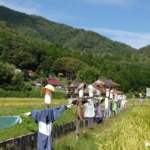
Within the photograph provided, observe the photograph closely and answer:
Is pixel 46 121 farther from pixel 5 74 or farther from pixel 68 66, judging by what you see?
pixel 68 66

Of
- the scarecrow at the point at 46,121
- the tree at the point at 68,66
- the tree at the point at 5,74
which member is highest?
the tree at the point at 68,66

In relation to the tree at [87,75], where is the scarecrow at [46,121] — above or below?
below

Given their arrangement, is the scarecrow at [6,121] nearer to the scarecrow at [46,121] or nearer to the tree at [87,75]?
the scarecrow at [46,121]

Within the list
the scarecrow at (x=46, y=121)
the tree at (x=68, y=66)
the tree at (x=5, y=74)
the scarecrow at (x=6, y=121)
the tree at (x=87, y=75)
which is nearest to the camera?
the scarecrow at (x=6, y=121)

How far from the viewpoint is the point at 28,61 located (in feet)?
341

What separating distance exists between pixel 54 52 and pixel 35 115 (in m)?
114

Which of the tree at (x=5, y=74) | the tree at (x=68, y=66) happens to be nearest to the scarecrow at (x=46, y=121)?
the tree at (x=5, y=74)

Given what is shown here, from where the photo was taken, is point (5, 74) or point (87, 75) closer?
point (5, 74)

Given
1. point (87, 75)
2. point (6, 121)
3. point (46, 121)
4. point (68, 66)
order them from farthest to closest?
point (68, 66) < point (87, 75) < point (46, 121) < point (6, 121)

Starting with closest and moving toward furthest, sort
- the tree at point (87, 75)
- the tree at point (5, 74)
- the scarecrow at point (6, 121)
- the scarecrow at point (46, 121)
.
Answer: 1. the scarecrow at point (6, 121)
2. the scarecrow at point (46, 121)
3. the tree at point (5, 74)
4. the tree at point (87, 75)

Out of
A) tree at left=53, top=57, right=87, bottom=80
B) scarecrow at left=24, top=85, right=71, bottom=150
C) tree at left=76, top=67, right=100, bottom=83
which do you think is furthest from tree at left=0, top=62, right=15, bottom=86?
scarecrow at left=24, top=85, right=71, bottom=150

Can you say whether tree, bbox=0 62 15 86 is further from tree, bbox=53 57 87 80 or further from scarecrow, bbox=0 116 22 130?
scarecrow, bbox=0 116 22 130

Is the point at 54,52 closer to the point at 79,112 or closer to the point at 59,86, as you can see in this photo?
the point at 59,86

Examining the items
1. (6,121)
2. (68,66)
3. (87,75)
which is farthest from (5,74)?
(6,121)
